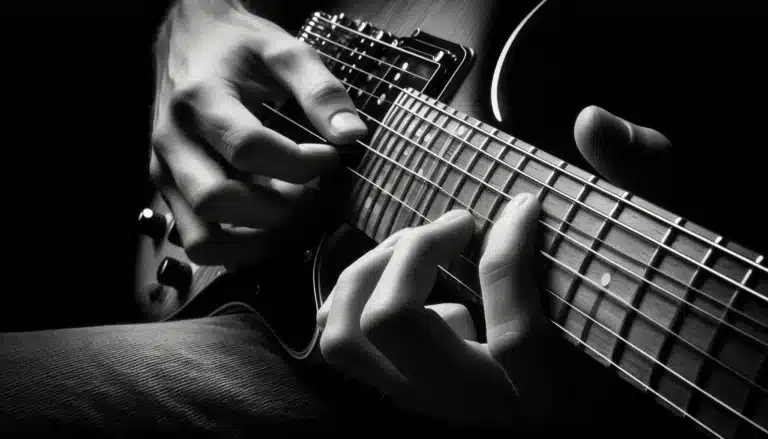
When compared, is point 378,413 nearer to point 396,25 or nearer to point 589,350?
point 589,350

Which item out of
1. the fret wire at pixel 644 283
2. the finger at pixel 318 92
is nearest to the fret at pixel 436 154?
the finger at pixel 318 92

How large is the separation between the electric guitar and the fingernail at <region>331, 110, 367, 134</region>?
3 cm

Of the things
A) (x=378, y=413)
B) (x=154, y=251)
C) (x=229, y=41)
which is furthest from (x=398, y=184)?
(x=154, y=251)

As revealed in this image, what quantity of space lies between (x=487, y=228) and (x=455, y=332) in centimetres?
9

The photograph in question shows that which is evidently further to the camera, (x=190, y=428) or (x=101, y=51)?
(x=101, y=51)

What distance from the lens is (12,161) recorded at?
1.16 m

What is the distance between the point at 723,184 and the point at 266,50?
56 centimetres

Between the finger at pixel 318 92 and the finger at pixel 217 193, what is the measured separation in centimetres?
11

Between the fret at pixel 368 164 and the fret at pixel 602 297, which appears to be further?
the fret at pixel 368 164

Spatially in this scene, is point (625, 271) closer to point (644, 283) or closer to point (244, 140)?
point (644, 283)

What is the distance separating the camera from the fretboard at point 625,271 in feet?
1.10

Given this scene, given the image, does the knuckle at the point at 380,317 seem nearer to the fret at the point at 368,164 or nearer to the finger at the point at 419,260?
the finger at the point at 419,260

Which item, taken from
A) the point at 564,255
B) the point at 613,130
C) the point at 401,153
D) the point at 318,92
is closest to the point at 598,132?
the point at 613,130

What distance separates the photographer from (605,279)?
40 cm
